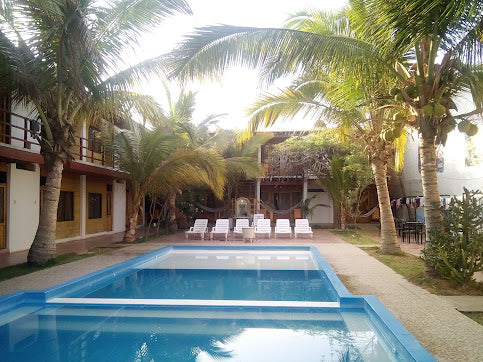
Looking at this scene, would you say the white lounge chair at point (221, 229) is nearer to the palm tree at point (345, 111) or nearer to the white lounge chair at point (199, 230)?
the white lounge chair at point (199, 230)

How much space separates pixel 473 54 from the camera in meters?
6.57

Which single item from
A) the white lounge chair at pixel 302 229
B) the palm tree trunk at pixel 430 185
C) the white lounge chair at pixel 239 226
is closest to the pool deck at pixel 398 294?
the palm tree trunk at pixel 430 185

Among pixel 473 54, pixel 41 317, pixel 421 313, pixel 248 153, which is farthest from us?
pixel 248 153

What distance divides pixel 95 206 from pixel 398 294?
14056 mm

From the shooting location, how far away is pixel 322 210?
907 inches

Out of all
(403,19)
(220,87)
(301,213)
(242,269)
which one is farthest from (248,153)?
(403,19)

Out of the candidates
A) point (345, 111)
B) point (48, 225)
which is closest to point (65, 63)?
point (48, 225)

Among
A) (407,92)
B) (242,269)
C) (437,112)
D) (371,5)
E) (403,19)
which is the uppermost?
(371,5)

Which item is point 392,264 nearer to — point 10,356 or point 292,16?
point 292,16

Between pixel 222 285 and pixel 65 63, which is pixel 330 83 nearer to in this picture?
pixel 222 285

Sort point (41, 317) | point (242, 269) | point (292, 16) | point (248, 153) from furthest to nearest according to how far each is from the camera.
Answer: point (248, 153)
point (242, 269)
point (292, 16)
point (41, 317)

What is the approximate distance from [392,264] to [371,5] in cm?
551

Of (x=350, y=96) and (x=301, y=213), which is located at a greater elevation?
(x=350, y=96)

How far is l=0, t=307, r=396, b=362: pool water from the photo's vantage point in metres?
4.41
